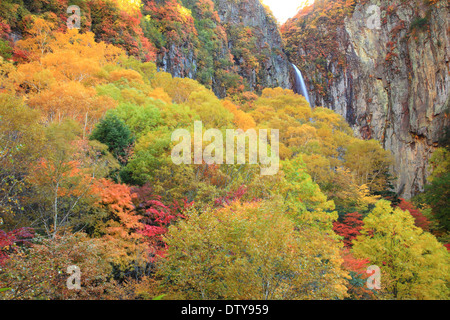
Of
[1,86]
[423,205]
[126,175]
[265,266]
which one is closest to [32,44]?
[1,86]

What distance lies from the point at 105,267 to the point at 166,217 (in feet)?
11.4

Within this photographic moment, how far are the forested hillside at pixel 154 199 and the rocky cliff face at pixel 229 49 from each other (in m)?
9.12

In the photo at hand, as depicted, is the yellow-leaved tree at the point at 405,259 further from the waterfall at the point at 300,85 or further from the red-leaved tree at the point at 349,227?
the waterfall at the point at 300,85

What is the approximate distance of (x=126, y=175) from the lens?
15500 mm

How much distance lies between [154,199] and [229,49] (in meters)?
51.0

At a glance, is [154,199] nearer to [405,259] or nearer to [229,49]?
[405,259]

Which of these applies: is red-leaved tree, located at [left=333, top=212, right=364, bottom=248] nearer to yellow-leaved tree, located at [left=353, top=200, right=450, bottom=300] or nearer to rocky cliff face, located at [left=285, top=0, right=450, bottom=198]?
yellow-leaved tree, located at [left=353, top=200, right=450, bottom=300]

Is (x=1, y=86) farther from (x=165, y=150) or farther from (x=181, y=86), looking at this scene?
(x=181, y=86)

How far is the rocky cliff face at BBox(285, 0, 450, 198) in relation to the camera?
35.8m

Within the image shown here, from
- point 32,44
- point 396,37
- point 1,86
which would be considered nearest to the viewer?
point 1,86

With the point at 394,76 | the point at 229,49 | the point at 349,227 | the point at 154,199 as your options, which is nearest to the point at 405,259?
the point at 349,227

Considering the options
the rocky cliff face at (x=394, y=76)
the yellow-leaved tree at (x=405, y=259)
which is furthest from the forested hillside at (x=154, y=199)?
the rocky cliff face at (x=394, y=76)

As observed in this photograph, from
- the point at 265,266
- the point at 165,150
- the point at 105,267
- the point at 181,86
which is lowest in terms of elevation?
the point at 105,267

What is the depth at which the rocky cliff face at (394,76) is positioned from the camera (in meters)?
35.8
